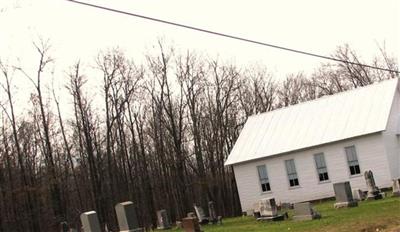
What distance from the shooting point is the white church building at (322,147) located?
105 ft

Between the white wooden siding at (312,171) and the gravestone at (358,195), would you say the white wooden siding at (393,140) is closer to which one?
the white wooden siding at (312,171)

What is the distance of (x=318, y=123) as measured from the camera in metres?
34.9

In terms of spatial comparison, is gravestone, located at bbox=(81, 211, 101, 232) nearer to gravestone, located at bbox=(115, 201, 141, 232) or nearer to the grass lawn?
gravestone, located at bbox=(115, 201, 141, 232)

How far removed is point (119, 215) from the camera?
51.1 ft

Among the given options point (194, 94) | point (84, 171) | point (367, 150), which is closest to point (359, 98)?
point (367, 150)

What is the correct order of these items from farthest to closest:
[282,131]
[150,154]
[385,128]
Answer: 1. [150,154]
2. [282,131]
3. [385,128]

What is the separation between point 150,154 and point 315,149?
2615 centimetres

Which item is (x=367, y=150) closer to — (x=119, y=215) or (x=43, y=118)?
(x=119, y=215)

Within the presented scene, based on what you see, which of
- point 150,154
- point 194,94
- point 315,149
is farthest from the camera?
point 150,154

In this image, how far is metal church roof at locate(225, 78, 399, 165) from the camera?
107 ft

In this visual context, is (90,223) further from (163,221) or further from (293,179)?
(293,179)

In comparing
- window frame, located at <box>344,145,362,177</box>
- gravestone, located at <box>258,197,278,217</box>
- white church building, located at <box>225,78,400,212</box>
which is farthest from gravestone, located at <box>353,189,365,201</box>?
window frame, located at <box>344,145,362,177</box>

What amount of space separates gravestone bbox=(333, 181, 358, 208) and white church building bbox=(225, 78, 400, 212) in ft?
26.9

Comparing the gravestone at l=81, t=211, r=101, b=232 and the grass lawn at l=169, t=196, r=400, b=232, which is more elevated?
the gravestone at l=81, t=211, r=101, b=232
